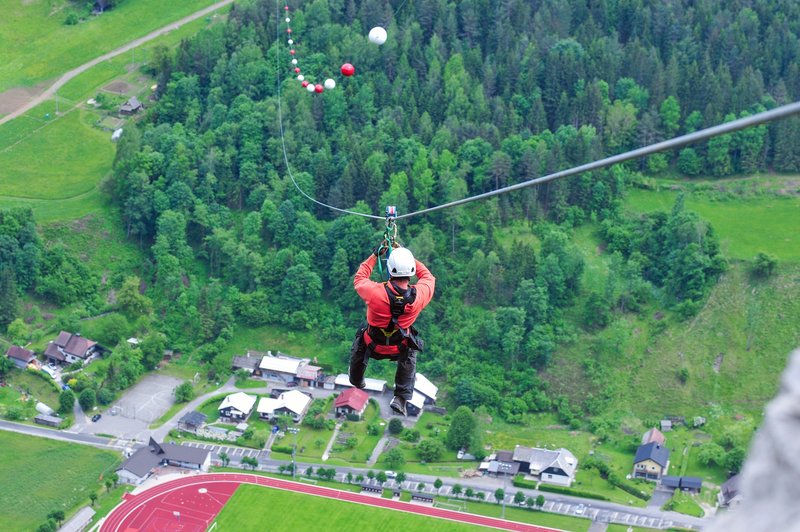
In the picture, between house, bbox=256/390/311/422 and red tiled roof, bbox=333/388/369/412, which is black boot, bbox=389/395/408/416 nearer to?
red tiled roof, bbox=333/388/369/412

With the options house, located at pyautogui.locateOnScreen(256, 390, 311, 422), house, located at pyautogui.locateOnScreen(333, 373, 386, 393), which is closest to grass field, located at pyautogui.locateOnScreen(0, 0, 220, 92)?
house, located at pyautogui.locateOnScreen(256, 390, 311, 422)

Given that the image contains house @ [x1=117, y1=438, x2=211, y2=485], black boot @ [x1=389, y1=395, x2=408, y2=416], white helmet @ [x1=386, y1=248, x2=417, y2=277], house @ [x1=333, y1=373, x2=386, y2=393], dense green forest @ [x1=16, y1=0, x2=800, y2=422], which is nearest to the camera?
white helmet @ [x1=386, y1=248, x2=417, y2=277]

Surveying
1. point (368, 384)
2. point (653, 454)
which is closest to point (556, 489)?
point (653, 454)

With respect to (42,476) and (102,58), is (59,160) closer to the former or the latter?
(102,58)

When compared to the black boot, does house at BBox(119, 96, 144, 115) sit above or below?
below

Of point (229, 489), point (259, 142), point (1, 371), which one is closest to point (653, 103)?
point (259, 142)

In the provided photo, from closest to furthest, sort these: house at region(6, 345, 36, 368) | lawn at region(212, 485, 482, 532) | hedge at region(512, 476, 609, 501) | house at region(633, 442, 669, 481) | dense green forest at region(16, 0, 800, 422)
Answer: lawn at region(212, 485, 482, 532) → hedge at region(512, 476, 609, 501) → house at region(633, 442, 669, 481) → house at region(6, 345, 36, 368) → dense green forest at region(16, 0, 800, 422)
